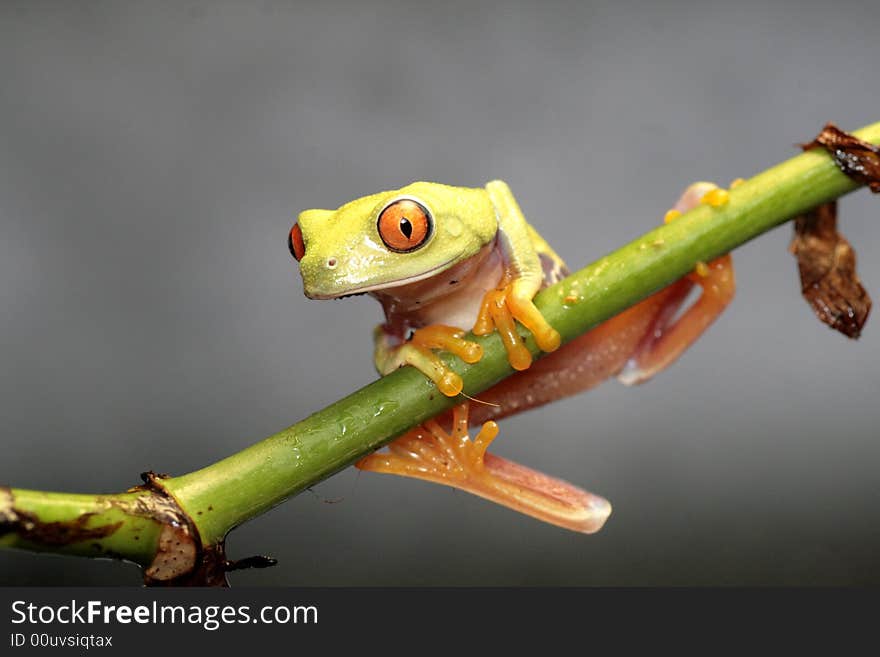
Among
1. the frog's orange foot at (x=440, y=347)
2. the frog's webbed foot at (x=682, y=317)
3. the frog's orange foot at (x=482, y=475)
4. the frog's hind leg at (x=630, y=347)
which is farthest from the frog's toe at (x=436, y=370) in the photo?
the frog's webbed foot at (x=682, y=317)

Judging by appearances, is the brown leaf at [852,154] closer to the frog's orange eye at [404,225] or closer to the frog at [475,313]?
the frog at [475,313]

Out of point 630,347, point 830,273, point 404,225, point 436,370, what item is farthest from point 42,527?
point 830,273

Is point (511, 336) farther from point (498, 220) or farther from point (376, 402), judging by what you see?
point (498, 220)

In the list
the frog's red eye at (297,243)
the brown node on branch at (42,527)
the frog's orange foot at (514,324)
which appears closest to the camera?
the brown node on branch at (42,527)

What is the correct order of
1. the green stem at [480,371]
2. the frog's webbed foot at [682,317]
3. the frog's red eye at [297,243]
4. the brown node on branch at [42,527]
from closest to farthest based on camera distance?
the brown node on branch at [42,527]
the green stem at [480,371]
the frog's red eye at [297,243]
the frog's webbed foot at [682,317]

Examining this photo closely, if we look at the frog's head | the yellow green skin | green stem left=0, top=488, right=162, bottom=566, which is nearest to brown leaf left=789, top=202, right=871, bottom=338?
the yellow green skin

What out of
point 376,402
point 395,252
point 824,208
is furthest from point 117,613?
point 824,208
